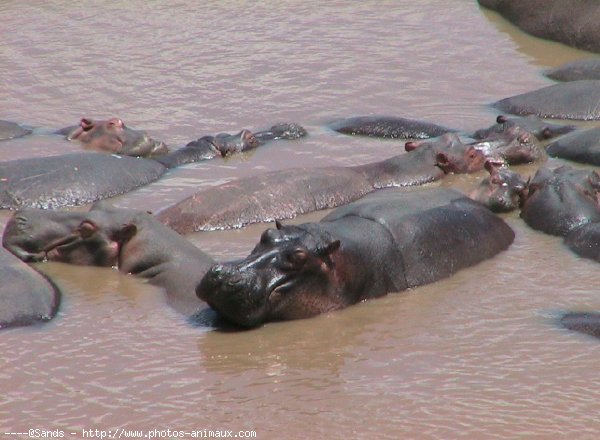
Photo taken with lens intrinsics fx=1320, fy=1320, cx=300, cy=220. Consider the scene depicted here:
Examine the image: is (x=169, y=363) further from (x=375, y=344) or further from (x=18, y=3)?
(x=18, y=3)

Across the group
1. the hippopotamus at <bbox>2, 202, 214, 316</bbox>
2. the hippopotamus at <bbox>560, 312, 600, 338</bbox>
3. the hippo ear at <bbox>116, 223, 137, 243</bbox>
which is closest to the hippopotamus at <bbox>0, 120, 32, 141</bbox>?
the hippopotamus at <bbox>2, 202, 214, 316</bbox>

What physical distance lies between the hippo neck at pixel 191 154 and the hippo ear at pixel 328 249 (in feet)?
10.8

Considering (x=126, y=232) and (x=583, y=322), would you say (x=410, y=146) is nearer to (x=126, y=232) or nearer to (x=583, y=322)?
(x=126, y=232)

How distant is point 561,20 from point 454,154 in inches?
190

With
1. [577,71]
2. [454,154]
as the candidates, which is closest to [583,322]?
[454,154]

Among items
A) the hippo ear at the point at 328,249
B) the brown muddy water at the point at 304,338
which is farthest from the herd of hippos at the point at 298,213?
the brown muddy water at the point at 304,338

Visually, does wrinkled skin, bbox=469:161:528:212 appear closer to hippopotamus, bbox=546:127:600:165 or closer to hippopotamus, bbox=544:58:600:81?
hippopotamus, bbox=546:127:600:165

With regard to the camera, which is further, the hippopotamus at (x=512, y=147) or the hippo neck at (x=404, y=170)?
the hippopotamus at (x=512, y=147)

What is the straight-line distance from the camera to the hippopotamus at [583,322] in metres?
6.02

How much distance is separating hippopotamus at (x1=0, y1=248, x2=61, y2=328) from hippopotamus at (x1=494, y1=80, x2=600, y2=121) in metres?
5.41

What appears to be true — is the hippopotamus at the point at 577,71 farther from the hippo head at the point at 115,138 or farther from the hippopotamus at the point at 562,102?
the hippo head at the point at 115,138

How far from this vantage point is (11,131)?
1038 cm

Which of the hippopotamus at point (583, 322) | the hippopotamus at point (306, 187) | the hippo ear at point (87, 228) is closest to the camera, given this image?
the hippopotamus at point (583, 322)

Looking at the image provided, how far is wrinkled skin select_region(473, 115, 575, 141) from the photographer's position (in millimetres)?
9953
